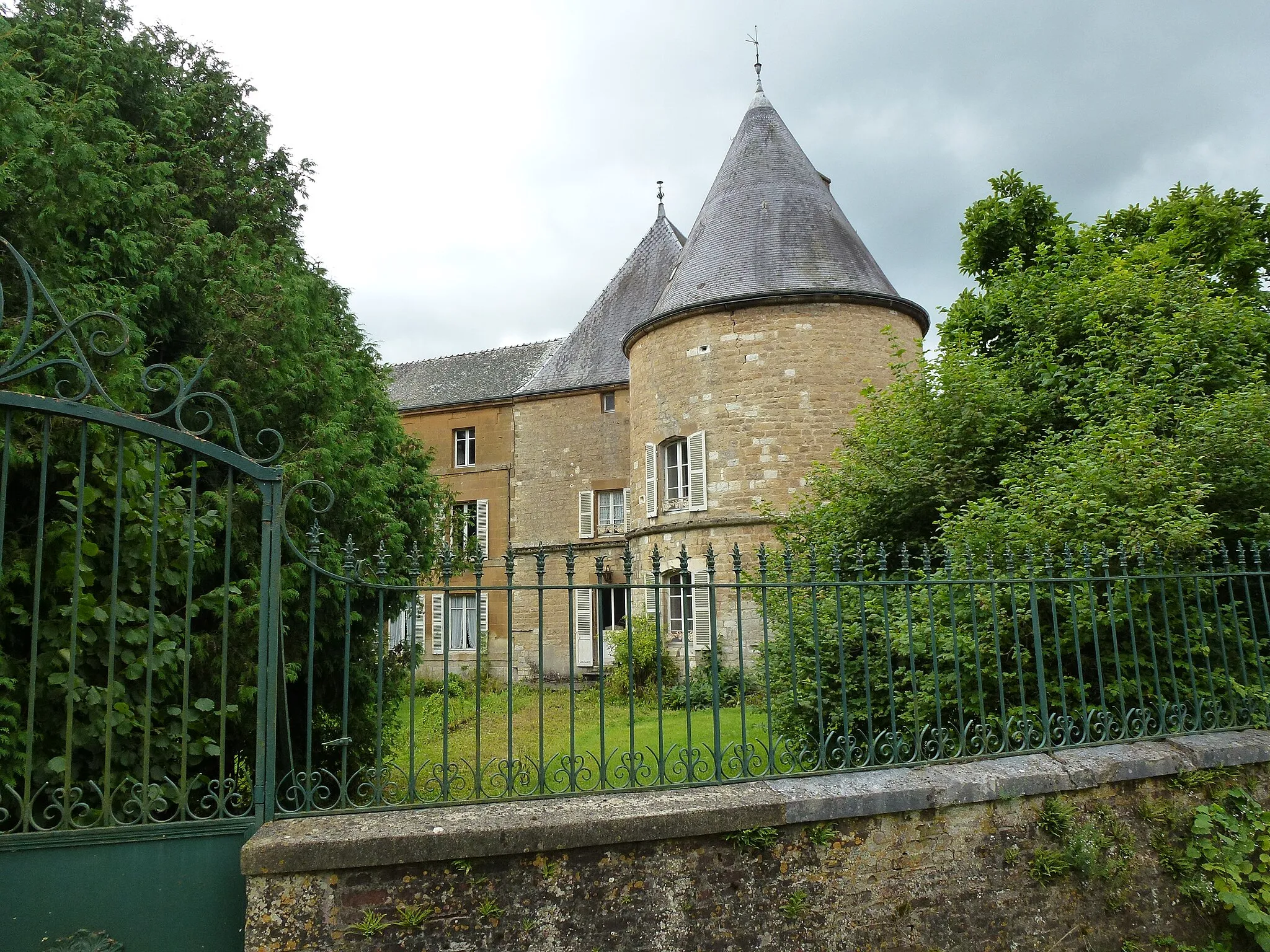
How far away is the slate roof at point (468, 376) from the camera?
21.7m

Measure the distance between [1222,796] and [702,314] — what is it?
11544mm

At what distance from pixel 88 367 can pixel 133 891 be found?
196 cm

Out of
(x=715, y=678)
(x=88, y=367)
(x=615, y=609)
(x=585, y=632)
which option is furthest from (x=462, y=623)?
(x=88, y=367)

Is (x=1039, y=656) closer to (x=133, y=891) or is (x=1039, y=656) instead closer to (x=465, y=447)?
(x=133, y=891)

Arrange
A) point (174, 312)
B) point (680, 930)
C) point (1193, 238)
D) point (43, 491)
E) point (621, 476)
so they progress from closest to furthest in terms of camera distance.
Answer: point (43, 491) → point (680, 930) → point (174, 312) → point (1193, 238) → point (621, 476)

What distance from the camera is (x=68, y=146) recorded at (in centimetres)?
461

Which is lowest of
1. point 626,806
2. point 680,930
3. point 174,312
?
point 680,930

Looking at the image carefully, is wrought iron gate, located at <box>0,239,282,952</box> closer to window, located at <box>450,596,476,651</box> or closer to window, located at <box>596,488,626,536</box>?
window, located at <box>450,596,476,651</box>

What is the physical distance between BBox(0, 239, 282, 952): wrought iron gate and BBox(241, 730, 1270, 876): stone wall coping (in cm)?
35

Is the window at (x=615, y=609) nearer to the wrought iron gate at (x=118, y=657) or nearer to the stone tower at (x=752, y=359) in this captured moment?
the stone tower at (x=752, y=359)

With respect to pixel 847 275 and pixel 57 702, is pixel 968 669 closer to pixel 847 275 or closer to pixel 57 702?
pixel 57 702

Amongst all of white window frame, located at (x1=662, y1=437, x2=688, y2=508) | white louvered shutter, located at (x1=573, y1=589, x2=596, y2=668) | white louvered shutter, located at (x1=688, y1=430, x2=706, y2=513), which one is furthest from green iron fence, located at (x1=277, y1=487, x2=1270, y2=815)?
white louvered shutter, located at (x1=573, y1=589, x2=596, y2=668)

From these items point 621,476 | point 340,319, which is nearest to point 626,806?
point 340,319

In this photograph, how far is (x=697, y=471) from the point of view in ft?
49.1
